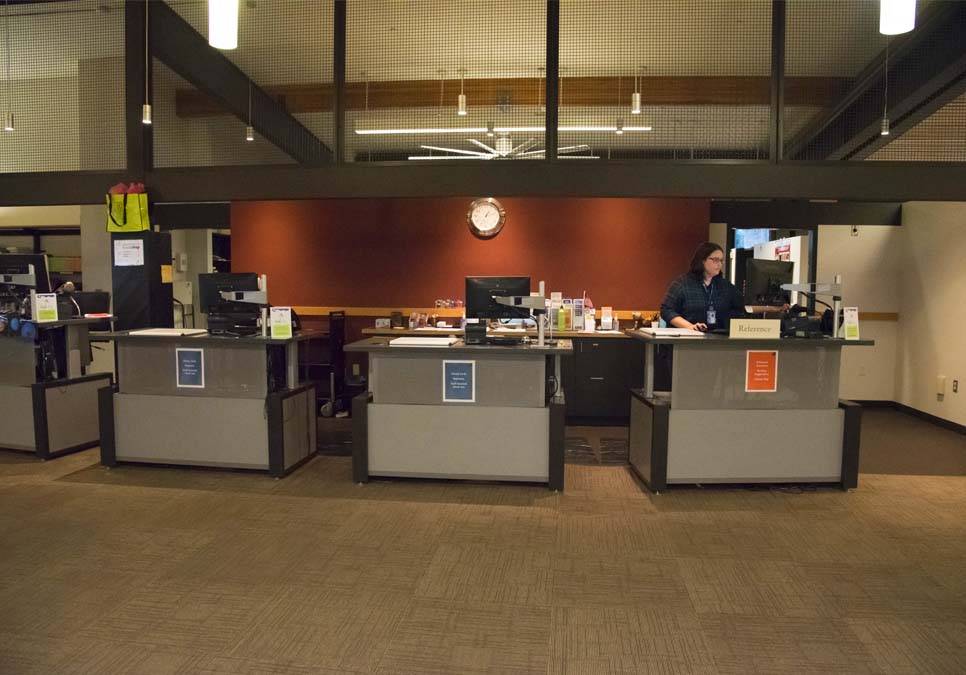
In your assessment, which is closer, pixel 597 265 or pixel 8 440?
pixel 8 440

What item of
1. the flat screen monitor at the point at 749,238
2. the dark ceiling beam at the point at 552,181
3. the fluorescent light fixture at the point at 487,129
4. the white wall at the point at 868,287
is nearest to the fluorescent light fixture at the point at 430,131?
the fluorescent light fixture at the point at 487,129

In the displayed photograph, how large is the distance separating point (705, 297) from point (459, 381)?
1930mm

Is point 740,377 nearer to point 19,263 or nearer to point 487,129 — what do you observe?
point 487,129

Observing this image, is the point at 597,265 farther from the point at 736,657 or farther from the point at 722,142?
the point at 736,657

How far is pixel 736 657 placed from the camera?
2.28 m

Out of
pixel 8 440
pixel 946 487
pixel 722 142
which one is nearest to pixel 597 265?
pixel 722 142

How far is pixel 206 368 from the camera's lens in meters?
4.47

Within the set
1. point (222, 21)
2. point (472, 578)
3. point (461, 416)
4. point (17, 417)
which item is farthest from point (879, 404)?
point (17, 417)

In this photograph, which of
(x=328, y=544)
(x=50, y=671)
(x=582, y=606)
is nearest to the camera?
(x=50, y=671)

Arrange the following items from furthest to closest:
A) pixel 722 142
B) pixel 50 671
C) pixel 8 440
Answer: pixel 722 142
pixel 8 440
pixel 50 671

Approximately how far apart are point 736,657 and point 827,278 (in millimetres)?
5921

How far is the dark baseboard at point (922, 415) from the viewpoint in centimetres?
588

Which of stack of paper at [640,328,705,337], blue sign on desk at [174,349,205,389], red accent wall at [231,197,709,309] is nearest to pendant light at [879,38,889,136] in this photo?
stack of paper at [640,328,705,337]

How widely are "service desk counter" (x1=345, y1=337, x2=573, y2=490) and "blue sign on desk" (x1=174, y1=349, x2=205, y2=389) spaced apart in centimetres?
115
